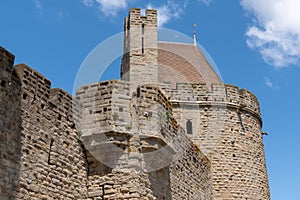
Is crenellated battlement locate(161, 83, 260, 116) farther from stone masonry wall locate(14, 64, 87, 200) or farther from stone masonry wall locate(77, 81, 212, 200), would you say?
stone masonry wall locate(14, 64, 87, 200)

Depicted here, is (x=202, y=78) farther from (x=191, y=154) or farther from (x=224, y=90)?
(x=191, y=154)

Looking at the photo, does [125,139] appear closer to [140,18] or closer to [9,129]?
[9,129]

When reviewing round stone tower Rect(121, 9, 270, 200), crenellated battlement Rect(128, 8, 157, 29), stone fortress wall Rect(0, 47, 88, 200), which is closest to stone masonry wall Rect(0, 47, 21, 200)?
stone fortress wall Rect(0, 47, 88, 200)

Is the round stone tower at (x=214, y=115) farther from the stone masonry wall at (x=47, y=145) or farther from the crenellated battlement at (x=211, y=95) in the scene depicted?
the stone masonry wall at (x=47, y=145)

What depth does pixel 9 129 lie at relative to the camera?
746 centimetres

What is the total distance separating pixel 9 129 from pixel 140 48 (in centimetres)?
1085

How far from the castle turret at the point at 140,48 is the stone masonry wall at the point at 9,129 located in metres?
9.58

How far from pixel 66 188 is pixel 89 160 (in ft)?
3.14

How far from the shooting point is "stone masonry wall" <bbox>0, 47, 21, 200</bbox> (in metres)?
7.18

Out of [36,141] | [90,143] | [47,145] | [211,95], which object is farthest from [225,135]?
[36,141]

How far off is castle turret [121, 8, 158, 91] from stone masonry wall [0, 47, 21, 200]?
9582 mm

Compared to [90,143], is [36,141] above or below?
below

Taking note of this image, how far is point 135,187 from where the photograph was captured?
350 inches

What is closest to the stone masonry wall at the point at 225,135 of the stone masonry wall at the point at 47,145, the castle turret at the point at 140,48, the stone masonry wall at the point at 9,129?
the castle turret at the point at 140,48
